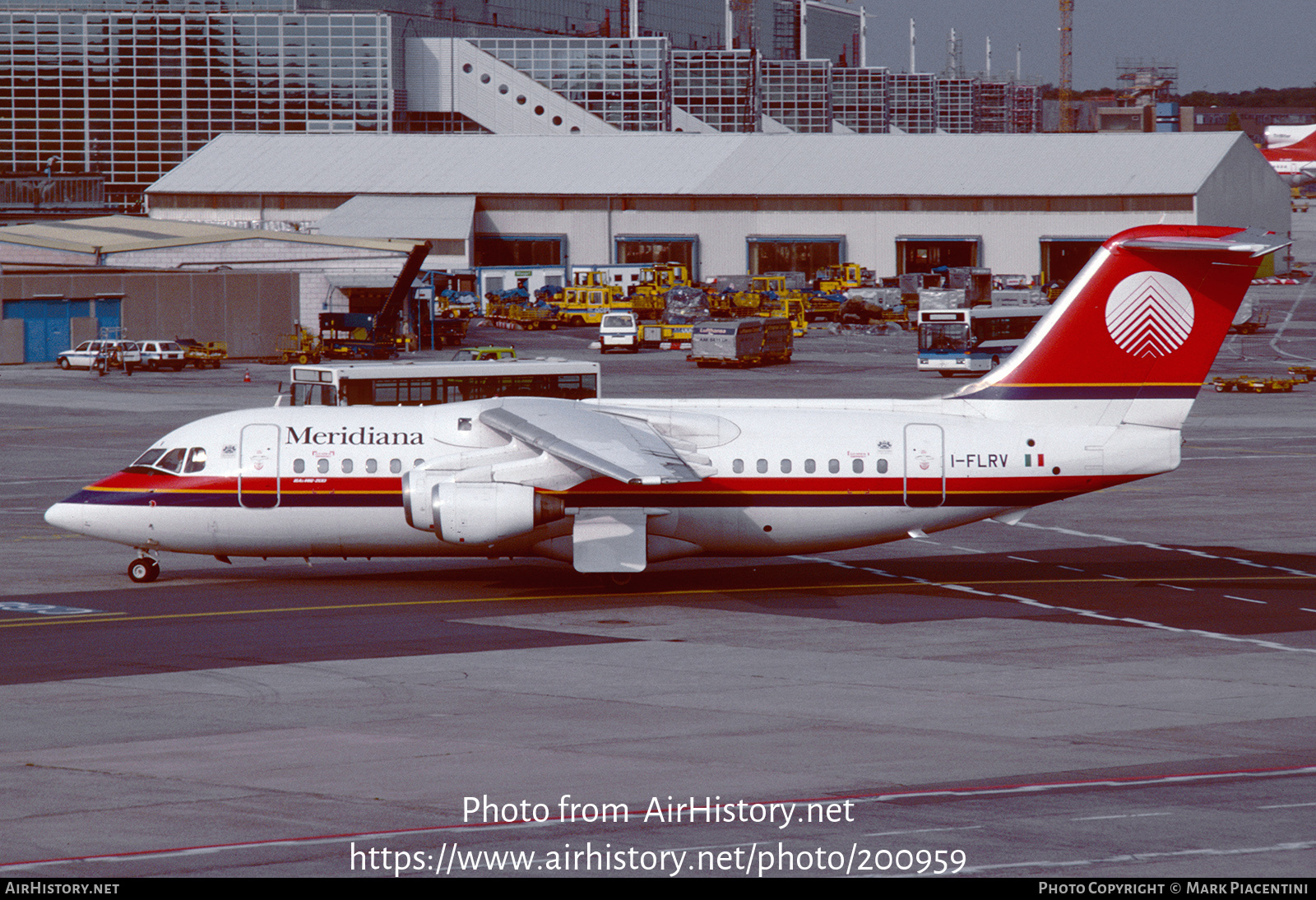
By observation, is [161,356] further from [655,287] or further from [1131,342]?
[1131,342]

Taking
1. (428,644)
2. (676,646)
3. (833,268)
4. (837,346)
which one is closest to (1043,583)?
(676,646)

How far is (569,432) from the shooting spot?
106 ft

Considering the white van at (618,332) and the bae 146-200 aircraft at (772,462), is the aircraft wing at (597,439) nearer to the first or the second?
the bae 146-200 aircraft at (772,462)

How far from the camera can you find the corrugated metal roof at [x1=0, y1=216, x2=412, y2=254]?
107 meters

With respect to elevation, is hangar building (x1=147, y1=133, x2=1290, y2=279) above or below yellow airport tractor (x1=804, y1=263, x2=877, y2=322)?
above

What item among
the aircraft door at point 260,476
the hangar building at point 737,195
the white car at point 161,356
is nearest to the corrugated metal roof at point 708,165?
the hangar building at point 737,195

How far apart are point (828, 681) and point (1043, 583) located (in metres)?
11.6

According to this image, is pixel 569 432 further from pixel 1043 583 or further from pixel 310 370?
pixel 310 370

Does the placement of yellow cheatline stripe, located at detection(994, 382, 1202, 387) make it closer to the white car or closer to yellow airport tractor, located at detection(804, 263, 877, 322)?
the white car

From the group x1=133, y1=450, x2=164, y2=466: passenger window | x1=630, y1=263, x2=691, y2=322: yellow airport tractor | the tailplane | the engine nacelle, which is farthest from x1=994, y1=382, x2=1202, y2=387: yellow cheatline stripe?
x1=630, y1=263, x2=691, y2=322: yellow airport tractor

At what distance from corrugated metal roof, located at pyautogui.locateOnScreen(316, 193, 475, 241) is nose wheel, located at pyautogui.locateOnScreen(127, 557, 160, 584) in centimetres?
10253

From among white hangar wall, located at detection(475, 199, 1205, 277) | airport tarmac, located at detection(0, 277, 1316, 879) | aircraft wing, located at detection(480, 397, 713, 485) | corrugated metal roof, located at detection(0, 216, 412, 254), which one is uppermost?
white hangar wall, located at detection(475, 199, 1205, 277)

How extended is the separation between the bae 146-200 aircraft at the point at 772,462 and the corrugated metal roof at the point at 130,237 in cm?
7442

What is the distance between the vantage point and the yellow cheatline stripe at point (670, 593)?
32.5m
